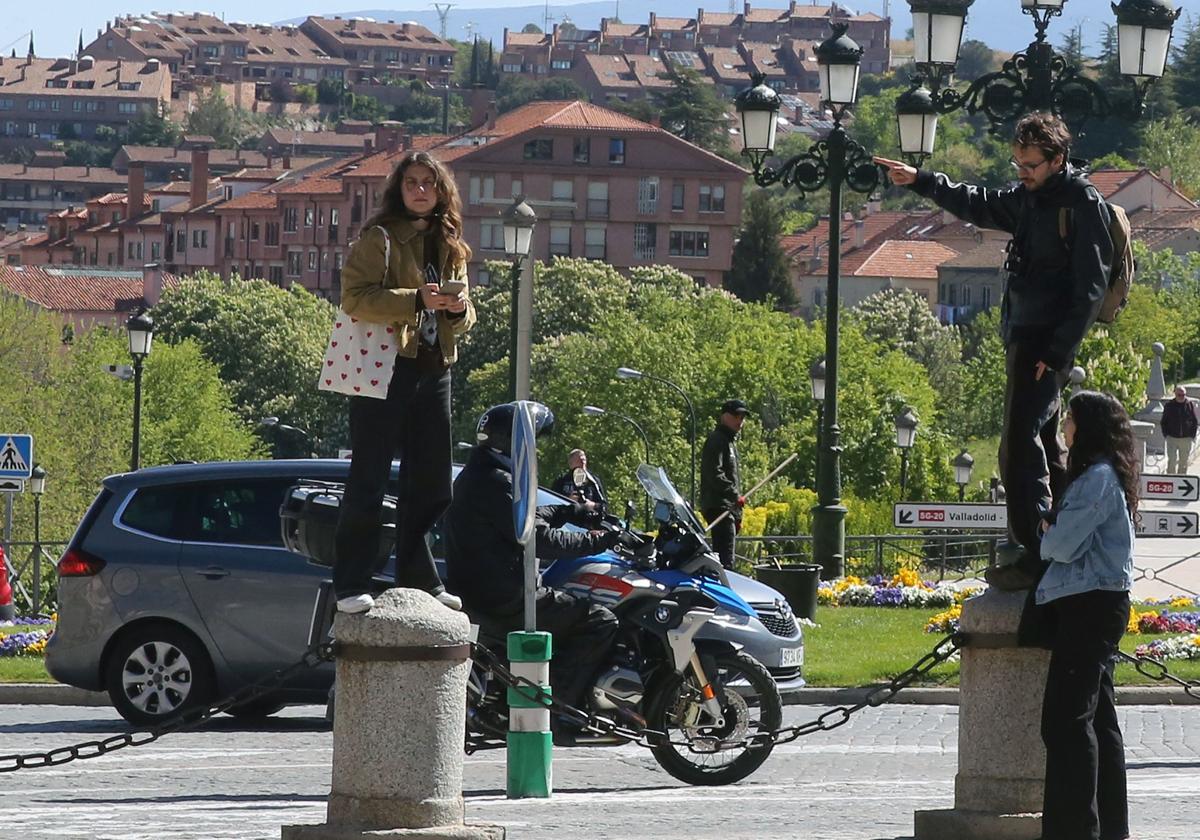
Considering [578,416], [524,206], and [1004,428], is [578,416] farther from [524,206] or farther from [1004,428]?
A: [1004,428]

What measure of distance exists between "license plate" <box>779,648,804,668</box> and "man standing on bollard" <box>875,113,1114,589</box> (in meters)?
6.04

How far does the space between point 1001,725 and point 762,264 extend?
132584mm

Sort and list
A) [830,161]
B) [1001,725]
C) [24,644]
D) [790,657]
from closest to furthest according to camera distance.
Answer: [1001,725] < [790,657] < [24,644] < [830,161]

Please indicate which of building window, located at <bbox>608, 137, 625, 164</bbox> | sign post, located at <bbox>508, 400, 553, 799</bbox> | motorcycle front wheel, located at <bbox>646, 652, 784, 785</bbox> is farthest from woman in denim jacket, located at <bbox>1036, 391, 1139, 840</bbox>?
building window, located at <bbox>608, 137, 625, 164</bbox>

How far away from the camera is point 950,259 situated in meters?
154

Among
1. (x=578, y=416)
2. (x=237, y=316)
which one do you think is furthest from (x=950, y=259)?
(x=578, y=416)

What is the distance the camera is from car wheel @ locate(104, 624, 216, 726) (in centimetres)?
1460

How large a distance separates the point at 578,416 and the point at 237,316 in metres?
29.3

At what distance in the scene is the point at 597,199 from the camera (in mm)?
145500

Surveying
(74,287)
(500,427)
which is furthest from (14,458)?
(74,287)

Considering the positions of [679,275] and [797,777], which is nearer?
[797,777]

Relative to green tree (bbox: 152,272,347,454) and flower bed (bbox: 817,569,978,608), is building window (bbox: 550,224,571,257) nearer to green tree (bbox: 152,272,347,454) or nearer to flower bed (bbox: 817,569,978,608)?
green tree (bbox: 152,272,347,454)

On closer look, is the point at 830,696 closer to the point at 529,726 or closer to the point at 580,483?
the point at 580,483

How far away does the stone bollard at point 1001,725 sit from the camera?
909cm
